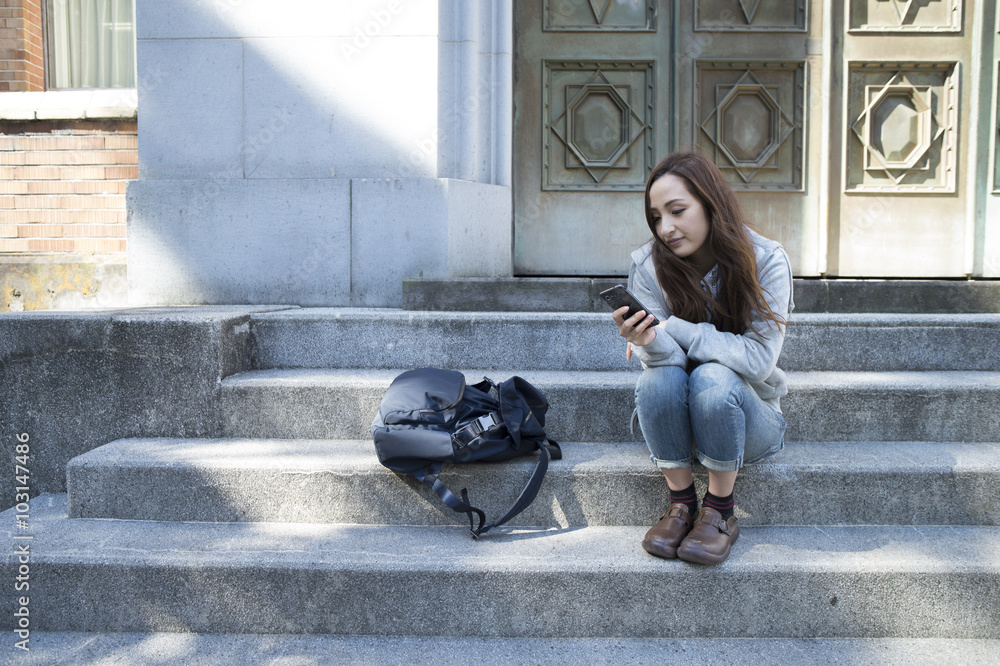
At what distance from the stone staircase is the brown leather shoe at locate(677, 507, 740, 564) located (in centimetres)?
4

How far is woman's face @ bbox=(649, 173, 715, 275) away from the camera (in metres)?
2.28

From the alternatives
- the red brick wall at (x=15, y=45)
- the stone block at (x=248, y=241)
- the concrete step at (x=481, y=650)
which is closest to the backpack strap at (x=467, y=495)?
the concrete step at (x=481, y=650)

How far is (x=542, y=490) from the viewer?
245 cm

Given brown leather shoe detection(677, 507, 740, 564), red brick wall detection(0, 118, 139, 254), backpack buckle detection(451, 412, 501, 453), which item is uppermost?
red brick wall detection(0, 118, 139, 254)

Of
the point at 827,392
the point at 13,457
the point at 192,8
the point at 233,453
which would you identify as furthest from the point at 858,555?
the point at 192,8

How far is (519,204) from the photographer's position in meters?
4.86

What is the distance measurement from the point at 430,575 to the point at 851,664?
1212 mm

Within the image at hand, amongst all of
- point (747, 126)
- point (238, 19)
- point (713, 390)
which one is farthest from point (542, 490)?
point (747, 126)

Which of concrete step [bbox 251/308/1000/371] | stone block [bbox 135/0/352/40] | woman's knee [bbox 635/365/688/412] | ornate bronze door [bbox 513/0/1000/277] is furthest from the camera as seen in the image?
ornate bronze door [bbox 513/0/1000/277]

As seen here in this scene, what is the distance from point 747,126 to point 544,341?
2606 mm

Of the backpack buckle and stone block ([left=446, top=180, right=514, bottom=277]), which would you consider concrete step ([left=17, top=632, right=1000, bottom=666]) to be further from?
stone block ([left=446, top=180, right=514, bottom=277])

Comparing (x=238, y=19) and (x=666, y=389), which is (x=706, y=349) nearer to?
(x=666, y=389)

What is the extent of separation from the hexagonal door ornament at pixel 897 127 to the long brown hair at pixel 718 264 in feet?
10.0

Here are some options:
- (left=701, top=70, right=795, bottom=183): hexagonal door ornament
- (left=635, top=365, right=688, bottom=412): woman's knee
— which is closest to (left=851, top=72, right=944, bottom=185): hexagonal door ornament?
(left=701, top=70, right=795, bottom=183): hexagonal door ornament
